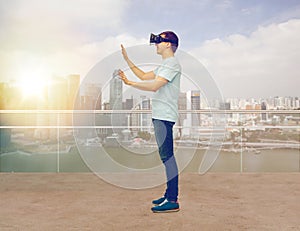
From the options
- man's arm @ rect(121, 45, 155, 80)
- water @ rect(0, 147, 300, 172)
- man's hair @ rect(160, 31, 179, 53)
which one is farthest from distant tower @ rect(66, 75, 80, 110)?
man's hair @ rect(160, 31, 179, 53)

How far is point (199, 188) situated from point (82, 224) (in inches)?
46.8

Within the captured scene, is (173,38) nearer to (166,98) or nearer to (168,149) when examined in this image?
(166,98)

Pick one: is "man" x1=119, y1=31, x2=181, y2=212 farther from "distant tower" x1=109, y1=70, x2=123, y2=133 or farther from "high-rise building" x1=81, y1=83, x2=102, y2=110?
"high-rise building" x1=81, y1=83, x2=102, y2=110

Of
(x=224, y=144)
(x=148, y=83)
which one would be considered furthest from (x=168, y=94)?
(x=224, y=144)

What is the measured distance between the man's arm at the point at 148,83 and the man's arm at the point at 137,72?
0.15 metres

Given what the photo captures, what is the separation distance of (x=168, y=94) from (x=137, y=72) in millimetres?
224

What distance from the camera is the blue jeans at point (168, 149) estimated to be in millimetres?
1872

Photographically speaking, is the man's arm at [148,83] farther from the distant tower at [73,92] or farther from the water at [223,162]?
the water at [223,162]

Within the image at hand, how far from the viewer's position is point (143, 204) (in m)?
2.12

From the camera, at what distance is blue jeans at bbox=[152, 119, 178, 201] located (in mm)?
1872

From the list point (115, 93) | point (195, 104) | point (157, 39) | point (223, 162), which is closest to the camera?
point (157, 39)

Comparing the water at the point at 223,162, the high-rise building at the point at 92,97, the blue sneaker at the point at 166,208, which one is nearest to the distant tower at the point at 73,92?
the high-rise building at the point at 92,97

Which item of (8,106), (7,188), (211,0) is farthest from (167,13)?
(7,188)

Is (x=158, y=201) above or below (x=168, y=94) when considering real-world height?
below
